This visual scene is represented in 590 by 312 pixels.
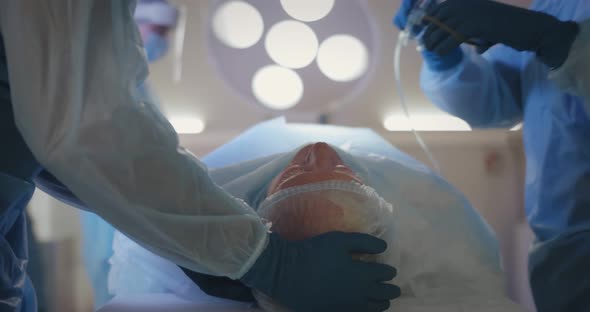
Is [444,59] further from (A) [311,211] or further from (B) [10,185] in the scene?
(B) [10,185]

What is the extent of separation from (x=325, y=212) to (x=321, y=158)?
0.13 metres

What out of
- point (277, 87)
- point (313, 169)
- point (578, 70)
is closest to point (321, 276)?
point (313, 169)

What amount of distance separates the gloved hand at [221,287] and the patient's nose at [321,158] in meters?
0.23

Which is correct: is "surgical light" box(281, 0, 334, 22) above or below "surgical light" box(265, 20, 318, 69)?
above

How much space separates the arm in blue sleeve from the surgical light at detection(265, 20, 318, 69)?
36 centimetres


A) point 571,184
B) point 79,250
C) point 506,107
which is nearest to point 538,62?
point 506,107

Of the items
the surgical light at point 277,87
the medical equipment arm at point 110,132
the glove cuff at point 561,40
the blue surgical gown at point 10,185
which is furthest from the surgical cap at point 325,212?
the surgical light at point 277,87

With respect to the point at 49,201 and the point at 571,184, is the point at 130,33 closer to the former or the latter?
the point at 571,184

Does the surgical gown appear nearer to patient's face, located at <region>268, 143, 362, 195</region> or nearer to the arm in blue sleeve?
the arm in blue sleeve

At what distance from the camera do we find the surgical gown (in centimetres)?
95

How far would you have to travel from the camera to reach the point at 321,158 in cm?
90

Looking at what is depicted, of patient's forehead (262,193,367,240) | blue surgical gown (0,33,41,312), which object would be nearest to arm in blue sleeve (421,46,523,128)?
patient's forehead (262,193,367,240)

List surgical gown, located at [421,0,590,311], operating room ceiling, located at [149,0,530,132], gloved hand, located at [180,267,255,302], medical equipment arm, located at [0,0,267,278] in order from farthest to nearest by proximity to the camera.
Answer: operating room ceiling, located at [149,0,530,132] < surgical gown, located at [421,0,590,311] < gloved hand, located at [180,267,255,302] < medical equipment arm, located at [0,0,267,278]

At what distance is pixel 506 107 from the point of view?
4.11ft
